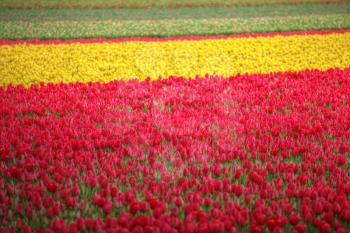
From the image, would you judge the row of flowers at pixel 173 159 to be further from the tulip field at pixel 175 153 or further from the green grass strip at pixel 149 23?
the green grass strip at pixel 149 23

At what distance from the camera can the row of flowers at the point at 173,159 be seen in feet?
11.7

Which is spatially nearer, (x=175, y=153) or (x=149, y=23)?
(x=175, y=153)


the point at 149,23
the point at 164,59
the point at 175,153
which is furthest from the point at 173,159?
the point at 149,23

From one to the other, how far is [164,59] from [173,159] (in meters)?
8.45

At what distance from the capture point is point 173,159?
4.78m

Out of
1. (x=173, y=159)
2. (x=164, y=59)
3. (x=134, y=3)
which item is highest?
(x=134, y=3)

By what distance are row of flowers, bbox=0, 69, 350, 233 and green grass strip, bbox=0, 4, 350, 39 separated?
1257 cm

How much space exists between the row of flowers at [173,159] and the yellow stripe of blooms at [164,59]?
3178 mm

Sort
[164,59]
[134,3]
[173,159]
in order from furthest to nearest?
[134,3]
[164,59]
[173,159]

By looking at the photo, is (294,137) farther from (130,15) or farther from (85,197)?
(130,15)

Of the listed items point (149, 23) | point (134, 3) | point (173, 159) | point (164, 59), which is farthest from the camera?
point (134, 3)

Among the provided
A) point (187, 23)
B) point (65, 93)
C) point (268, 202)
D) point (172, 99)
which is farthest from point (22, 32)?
point (268, 202)

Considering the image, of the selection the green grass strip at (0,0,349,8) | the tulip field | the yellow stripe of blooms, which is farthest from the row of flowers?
the green grass strip at (0,0,349,8)

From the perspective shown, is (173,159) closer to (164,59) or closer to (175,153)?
(175,153)
